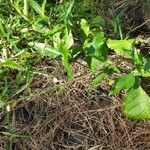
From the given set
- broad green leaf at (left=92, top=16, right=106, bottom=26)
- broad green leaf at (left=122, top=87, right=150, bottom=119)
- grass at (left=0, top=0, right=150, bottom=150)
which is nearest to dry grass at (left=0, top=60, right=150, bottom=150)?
grass at (left=0, top=0, right=150, bottom=150)

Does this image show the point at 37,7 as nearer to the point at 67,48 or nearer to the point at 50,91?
the point at 67,48

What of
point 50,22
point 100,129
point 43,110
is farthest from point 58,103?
point 50,22

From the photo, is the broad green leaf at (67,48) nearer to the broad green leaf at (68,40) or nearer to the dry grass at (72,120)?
the broad green leaf at (68,40)

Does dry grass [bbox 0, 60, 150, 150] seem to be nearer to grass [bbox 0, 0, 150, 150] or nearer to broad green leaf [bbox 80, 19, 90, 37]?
grass [bbox 0, 0, 150, 150]

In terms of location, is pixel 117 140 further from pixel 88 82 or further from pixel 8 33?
pixel 8 33

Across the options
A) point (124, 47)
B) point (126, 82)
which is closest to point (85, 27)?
point (124, 47)

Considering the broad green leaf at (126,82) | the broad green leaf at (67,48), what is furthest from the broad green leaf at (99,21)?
the broad green leaf at (126,82)
